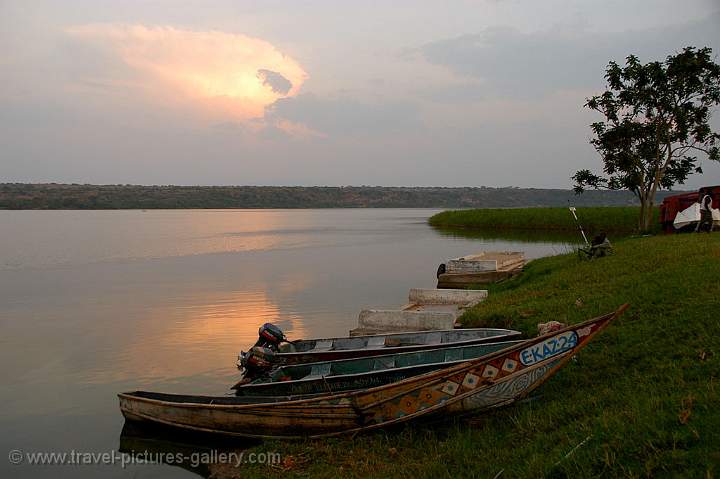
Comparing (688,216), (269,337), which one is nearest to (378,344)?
(269,337)

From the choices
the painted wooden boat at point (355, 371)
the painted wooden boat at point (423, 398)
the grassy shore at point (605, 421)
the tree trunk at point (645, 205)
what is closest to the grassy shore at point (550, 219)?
the tree trunk at point (645, 205)

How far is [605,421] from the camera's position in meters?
7.08

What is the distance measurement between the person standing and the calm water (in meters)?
12.9

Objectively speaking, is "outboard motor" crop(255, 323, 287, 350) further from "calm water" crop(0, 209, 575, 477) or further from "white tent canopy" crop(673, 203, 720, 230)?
"white tent canopy" crop(673, 203, 720, 230)

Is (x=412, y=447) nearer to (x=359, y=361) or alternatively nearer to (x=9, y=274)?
(x=359, y=361)

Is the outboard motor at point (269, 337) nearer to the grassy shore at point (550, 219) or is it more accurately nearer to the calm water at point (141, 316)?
the calm water at point (141, 316)

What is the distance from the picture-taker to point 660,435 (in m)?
6.23

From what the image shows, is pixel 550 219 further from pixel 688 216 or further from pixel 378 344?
pixel 378 344

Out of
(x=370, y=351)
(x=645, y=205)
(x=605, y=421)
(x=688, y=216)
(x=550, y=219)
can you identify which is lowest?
(x=370, y=351)

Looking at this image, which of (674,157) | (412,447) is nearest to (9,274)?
(412,447)

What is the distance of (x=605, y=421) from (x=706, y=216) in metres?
19.8

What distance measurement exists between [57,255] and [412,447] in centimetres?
4489

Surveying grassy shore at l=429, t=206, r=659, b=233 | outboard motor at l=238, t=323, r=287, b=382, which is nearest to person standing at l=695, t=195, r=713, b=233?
outboard motor at l=238, t=323, r=287, b=382

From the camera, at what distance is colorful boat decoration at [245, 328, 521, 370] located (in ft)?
38.3
